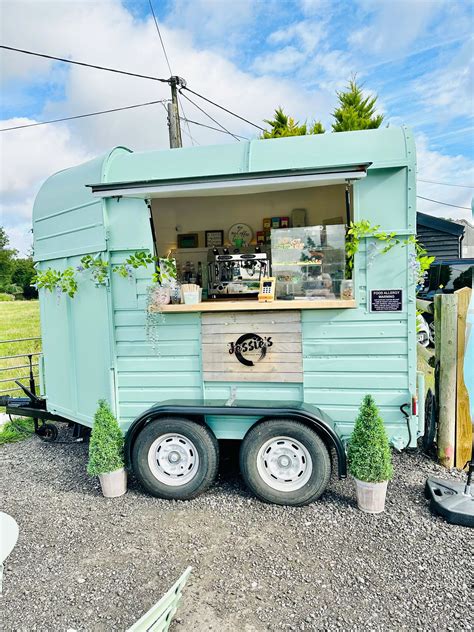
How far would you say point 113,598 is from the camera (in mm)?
2330

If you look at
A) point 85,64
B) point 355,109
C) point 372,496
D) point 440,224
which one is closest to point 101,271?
point 372,496

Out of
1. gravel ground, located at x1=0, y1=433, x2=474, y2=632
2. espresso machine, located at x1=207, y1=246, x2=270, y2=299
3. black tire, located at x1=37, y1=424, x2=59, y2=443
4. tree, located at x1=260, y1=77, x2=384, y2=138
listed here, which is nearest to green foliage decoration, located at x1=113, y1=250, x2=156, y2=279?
espresso machine, located at x1=207, y1=246, x2=270, y2=299

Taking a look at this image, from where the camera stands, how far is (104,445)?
3.32 metres

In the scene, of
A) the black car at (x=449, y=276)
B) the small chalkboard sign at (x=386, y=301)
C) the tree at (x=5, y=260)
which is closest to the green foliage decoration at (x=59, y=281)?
the small chalkboard sign at (x=386, y=301)

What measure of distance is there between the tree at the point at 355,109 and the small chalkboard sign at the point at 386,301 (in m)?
7.75

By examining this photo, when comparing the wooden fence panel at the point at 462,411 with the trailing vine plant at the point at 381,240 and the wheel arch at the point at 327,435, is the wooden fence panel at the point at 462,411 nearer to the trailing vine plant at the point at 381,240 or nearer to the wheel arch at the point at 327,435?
the trailing vine plant at the point at 381,240

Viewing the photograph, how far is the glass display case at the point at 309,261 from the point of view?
10.8 feet

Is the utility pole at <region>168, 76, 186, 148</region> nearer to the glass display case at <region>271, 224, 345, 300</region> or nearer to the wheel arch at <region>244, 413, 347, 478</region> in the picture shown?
the glass display case at <region>271, 224, 345, 300</region>

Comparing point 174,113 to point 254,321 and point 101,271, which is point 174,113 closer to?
point 101,271

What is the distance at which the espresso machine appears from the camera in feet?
12.3

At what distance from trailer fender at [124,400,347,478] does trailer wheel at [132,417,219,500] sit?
0.20 feet

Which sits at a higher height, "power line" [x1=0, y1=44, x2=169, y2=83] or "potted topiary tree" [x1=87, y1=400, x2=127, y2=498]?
"power line" [x1=0, y1=44, x2=169, y2=83]

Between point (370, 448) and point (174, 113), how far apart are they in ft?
27.9

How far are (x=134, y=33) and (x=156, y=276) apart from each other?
6.71 m
